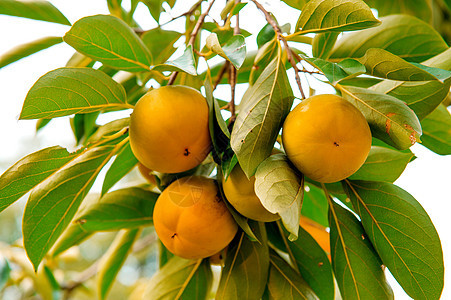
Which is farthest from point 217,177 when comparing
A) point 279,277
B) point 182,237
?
point 279,277

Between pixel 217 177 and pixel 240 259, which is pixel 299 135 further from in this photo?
pixel 240 259

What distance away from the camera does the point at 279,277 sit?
0.91 metres

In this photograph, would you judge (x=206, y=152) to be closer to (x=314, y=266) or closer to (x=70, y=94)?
(x=70, y=94)

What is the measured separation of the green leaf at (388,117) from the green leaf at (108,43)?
39 centimetres

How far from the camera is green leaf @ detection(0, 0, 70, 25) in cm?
103

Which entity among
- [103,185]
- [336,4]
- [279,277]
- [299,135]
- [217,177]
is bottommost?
[279,277]

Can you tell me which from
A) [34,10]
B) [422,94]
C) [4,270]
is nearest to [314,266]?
[422,94]

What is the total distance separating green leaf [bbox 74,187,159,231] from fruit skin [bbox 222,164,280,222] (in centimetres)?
36

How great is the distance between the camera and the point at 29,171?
850 millimetres

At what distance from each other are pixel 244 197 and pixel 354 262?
0.27 m

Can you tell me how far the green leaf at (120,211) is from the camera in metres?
1.05

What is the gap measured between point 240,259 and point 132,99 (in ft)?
1.73

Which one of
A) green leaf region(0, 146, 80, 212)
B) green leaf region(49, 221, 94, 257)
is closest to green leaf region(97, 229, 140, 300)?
green leaf region(49, 221, 94, 257)

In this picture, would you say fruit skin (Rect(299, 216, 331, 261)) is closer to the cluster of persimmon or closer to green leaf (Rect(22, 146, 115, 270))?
the cluster of persimmon
